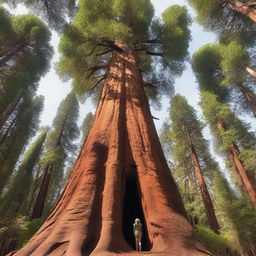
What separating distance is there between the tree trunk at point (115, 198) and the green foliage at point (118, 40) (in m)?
4.99

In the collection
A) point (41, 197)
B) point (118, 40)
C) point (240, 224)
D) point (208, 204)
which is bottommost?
point (240, 224)

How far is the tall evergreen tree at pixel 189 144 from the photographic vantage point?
13555 millimetres

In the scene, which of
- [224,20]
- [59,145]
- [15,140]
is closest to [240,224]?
[224,20]

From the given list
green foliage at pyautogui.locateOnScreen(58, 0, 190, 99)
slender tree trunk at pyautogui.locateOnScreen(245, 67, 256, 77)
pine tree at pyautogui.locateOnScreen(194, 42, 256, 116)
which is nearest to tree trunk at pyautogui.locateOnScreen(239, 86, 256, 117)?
pine tree at pyautogui.locateOnScreen(194, 42, 256, 116)

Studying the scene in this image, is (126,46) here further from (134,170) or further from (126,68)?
(134,170)

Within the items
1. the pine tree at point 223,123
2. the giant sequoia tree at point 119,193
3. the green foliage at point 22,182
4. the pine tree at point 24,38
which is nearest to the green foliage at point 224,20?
the pine tree at point 223,123

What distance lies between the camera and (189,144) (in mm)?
14164

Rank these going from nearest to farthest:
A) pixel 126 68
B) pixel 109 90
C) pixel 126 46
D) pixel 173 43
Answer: pixel 109 90 → pixel 126 68 → pixel 126 46 → pixel 173 43

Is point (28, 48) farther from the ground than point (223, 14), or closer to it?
farther from the ground

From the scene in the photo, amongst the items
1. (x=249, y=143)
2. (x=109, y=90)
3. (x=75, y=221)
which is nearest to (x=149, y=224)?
(x=75, y=221)

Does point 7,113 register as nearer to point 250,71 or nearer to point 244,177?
point 244,177

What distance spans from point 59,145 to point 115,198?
14.7 m

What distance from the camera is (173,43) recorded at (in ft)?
32.3

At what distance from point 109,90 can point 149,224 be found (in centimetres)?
334
